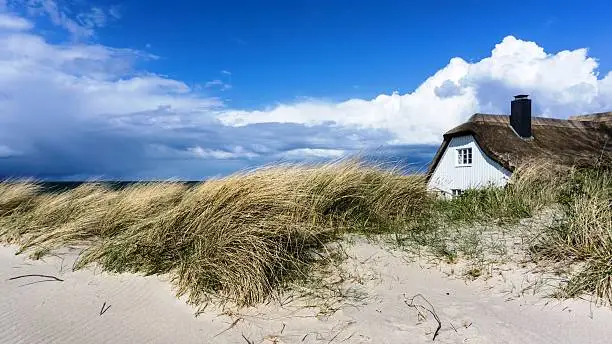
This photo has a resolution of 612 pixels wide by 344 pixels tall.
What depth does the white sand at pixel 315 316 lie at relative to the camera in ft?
11.8

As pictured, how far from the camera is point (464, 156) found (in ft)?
81.9

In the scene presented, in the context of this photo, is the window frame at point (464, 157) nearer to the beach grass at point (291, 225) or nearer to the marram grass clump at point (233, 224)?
the beach grass at point (291, 225)

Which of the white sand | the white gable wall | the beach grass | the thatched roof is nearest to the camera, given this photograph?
the white sand

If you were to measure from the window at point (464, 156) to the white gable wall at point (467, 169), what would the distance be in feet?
0.58

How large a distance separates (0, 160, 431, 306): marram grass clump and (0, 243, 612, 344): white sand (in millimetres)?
308

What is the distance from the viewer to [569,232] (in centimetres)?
466

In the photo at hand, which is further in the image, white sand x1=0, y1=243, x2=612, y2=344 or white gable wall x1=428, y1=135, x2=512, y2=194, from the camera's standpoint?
white gable wall x1=428, y1=135, x2=512, y2=194

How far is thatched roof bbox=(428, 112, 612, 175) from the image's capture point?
22.0 metres

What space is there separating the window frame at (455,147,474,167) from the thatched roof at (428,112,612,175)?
3.05 ft

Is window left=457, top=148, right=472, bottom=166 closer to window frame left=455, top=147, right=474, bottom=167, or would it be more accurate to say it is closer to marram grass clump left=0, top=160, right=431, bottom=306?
window frame left=455, top=147, right=474, bottom=167

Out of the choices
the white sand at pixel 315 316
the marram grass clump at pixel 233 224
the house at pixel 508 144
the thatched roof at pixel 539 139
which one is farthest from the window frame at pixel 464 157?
the white sand at pixel 315 316

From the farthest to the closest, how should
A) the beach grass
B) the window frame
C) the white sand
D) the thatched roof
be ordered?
1. the window frame
2. the thatched roof
3. the beach grass
4. the white sand

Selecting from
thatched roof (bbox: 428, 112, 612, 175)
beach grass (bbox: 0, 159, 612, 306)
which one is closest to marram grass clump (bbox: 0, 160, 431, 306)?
beach grass (bbox: 0, 159, 612, 306)

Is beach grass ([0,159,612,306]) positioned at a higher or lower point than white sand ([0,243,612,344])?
higher
